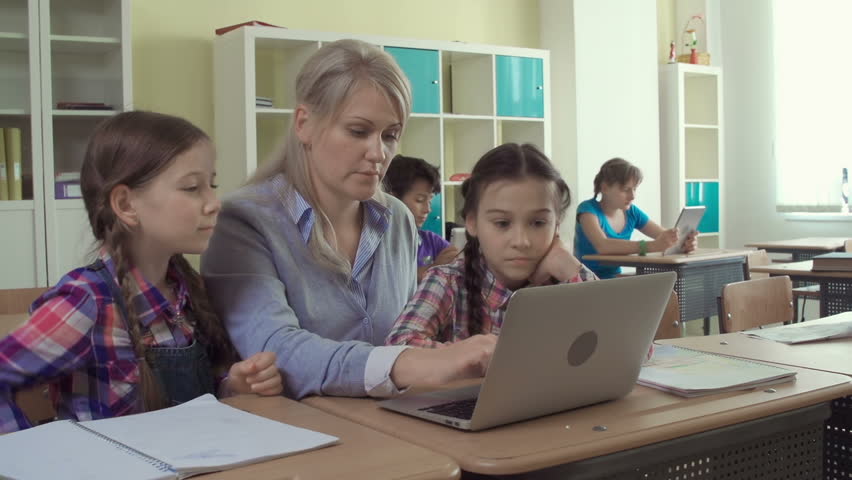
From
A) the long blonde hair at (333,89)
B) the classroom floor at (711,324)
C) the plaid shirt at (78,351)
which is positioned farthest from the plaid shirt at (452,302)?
the classroom floor at (711,324)

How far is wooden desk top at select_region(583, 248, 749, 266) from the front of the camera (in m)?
4.40

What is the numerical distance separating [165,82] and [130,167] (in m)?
3.44

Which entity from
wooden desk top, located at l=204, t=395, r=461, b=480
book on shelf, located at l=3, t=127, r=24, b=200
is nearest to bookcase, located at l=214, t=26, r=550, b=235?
book on shelf, located at l=3, t=127, r=24, b=200

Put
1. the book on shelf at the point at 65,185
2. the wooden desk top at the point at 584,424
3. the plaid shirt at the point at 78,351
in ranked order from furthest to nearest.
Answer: the book on shelf at the point at 65,185, the plaid shirt at the point at 78,351, the wooden desk top at the point at 584,424

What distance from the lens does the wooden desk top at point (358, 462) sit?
0.93 m

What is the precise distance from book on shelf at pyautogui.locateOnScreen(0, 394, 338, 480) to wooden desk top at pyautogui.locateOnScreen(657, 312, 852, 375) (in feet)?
3.53

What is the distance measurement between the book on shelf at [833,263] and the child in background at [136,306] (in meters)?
2.76

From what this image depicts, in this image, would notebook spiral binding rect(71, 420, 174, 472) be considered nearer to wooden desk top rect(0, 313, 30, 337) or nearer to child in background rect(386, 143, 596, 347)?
child in background rect(386, 143, 596, 347)

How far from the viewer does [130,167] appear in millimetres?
1445

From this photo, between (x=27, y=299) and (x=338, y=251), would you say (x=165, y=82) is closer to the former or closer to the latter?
(x=27, y=299)

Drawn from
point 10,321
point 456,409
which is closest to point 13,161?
point 10,321

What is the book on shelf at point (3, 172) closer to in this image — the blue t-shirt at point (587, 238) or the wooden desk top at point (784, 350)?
the blue t-shirt at point (587, 238)

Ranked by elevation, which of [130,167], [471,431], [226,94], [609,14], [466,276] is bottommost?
[471,431]

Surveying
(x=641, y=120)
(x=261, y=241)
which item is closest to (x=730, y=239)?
(x=641, y=120)
